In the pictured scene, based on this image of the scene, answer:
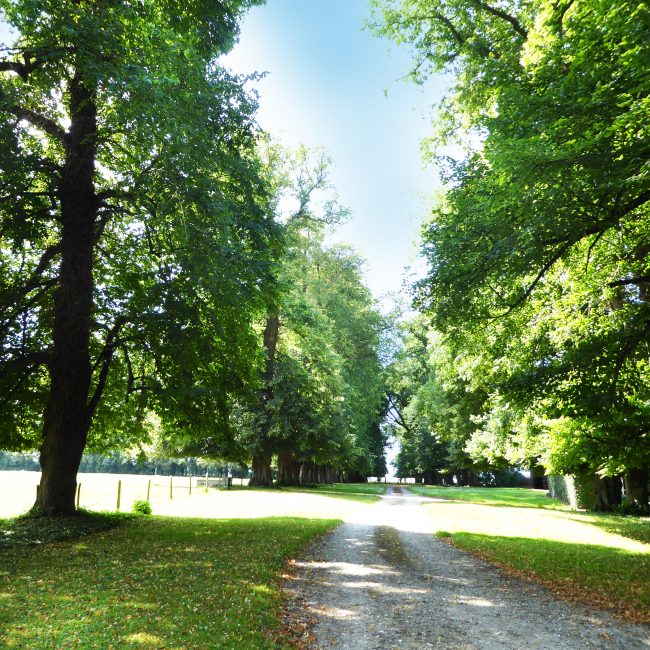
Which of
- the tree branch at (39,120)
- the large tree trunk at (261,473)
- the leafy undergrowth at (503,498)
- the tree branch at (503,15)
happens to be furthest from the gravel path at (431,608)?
the large tree trunk at (261,473)

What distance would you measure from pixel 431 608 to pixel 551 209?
6771 millimetres

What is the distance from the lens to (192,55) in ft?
36.1

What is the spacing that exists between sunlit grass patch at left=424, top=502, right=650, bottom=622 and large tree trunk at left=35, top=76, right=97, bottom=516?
10.8m

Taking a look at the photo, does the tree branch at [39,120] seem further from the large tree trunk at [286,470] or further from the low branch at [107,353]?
the large tree trunk at [286,470]

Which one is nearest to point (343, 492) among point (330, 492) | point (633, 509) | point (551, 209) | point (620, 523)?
point (330, 492)

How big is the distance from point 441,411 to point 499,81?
28.5 metres

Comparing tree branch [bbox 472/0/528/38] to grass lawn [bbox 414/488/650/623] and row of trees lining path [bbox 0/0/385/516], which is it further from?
grass lawn [bbox 414/488/650/623]

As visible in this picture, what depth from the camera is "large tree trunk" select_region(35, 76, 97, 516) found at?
1364 cm

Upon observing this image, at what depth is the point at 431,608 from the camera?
7.57 metres

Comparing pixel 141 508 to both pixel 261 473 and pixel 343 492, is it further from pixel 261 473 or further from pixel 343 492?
pixel 343 492

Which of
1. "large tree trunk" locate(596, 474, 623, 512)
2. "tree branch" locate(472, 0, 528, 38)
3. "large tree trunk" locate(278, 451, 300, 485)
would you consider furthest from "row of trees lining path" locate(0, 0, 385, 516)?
"large tree trunk" locate(278, 451, 300, 485)

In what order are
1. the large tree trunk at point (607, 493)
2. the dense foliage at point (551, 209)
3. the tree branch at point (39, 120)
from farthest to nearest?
the large tree trunk at point (607, 493) → the tree branch at point (39, 120) → the dense foliage at point (551, 209)

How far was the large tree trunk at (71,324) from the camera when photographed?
1364 cm

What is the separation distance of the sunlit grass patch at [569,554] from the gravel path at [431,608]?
658 mm
